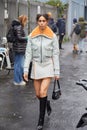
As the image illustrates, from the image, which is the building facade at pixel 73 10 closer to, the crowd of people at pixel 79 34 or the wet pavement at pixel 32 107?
the crowd of people at pixel 79 34

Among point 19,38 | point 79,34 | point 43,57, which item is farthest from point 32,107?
point 79,34

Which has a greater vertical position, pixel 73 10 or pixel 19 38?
pixel 19 38

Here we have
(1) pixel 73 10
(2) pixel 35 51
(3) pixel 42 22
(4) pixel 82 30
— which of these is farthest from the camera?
(1) pixel 73 10

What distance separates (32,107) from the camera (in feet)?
28.8

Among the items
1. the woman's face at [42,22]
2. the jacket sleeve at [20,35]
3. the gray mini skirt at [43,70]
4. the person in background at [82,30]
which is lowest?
the person in background at [82,30]

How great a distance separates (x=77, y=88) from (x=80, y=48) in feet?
35.3

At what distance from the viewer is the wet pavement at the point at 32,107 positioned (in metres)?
7.52

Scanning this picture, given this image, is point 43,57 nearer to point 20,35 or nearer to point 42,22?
point 42,22

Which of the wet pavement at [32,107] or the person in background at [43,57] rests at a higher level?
the person in background at [43,57]

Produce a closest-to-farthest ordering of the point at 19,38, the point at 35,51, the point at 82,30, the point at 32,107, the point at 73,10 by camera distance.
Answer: the point at 35,51
the point at 32,107
the point at 19,38
the point at 82,30
the point at 73,10

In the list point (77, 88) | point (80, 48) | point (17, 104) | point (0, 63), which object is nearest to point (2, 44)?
point (0, 63)

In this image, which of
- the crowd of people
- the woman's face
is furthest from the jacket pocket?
the crowd of people

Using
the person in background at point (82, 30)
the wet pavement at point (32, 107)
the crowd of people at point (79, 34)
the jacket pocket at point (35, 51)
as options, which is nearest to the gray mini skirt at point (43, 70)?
the jacket pocket at point (35, 51)

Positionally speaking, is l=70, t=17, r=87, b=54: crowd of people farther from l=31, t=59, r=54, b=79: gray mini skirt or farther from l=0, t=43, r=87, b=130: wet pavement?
l=31, t=59, r=54, b=79: gray mini skirt
